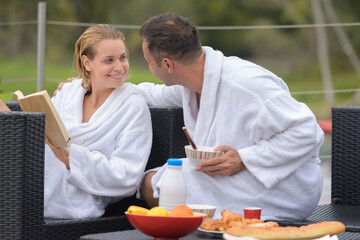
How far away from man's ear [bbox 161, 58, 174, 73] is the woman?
295mm

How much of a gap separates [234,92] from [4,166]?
0.86 metres

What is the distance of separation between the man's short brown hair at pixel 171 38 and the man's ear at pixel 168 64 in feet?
0.04

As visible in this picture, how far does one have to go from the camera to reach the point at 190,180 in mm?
2752

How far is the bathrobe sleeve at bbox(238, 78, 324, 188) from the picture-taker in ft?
8.54

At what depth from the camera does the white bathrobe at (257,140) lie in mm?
2613

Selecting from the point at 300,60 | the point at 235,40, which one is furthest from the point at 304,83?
the point at 235,40

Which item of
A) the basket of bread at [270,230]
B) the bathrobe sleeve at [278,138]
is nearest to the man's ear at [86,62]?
the bathrobe sleeve at [278,138]

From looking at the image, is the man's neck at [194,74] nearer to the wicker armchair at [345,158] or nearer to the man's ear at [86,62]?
the man's ear at [86,62]

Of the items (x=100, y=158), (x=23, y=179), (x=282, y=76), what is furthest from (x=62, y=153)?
(x=282, y=76)

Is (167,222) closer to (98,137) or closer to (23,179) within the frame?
(23,179)

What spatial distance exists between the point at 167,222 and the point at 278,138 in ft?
2.47

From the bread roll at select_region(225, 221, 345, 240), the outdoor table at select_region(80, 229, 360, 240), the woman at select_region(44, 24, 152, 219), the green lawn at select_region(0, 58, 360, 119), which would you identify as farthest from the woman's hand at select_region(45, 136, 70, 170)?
the green lawn at select_region(0, 58, 360, 119)

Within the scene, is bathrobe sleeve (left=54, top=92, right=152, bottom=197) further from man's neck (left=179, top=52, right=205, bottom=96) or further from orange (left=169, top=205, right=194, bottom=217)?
orange (left=169, top=205, right=194, bottom=217)

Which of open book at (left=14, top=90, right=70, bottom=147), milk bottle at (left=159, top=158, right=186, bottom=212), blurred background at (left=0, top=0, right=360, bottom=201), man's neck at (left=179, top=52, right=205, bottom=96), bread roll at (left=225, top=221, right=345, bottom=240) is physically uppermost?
blurred background at (left=0, top=0, right=360, bottom=201)
